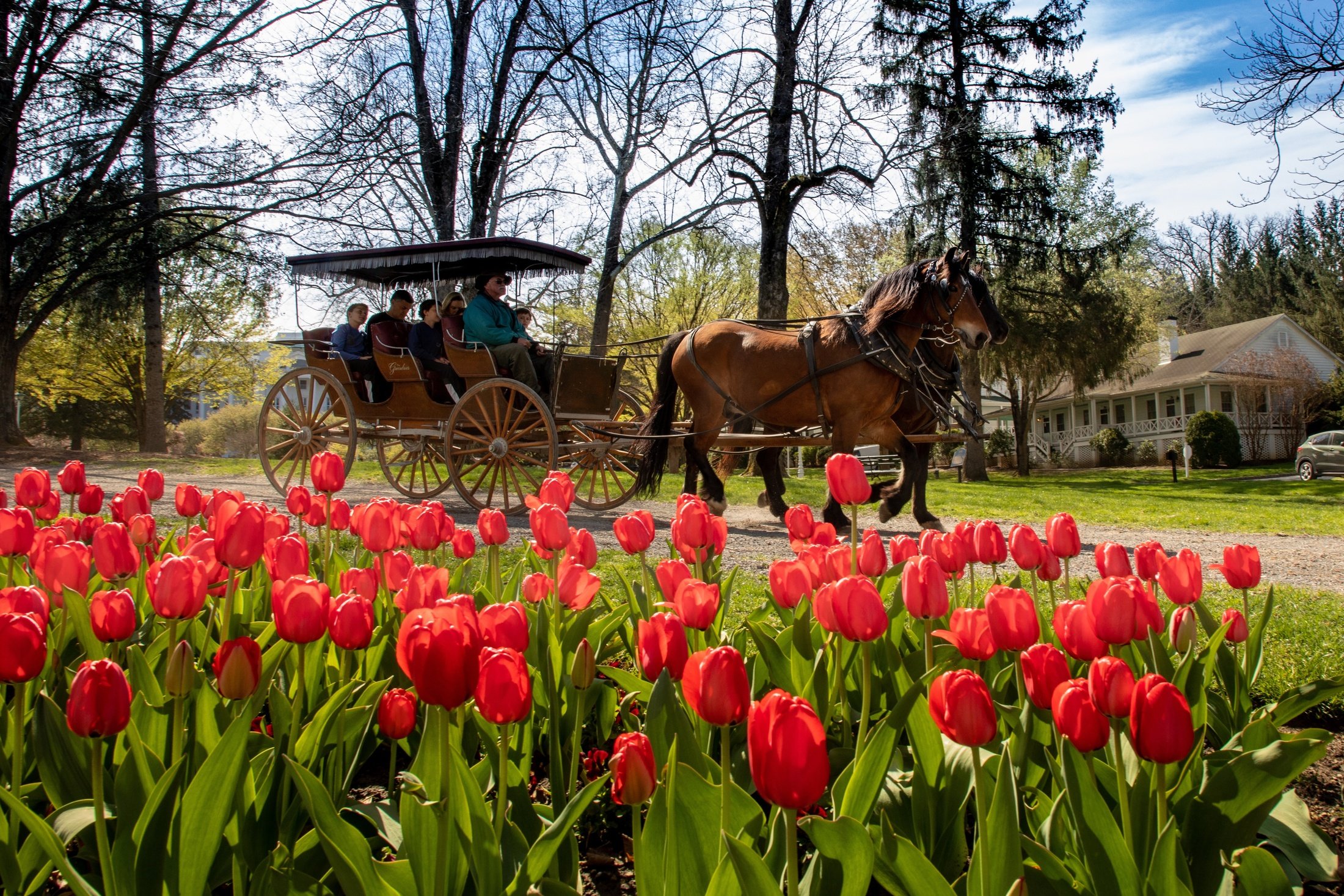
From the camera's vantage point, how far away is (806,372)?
759cm

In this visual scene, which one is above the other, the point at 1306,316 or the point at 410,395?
the point at 1306,316

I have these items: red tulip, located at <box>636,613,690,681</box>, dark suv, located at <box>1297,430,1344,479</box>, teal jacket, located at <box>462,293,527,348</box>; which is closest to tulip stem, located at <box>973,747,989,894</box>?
red tulip, located at <box>636,613,690,681</box>

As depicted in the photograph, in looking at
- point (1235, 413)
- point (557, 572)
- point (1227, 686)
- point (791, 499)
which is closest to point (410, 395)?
point (791, 499)

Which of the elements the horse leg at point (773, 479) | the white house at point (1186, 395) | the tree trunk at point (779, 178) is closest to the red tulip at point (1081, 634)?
the horse leg at point (773, 479)

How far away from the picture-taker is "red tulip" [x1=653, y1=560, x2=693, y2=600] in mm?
1915

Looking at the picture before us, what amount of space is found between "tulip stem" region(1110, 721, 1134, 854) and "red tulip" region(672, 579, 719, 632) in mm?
724

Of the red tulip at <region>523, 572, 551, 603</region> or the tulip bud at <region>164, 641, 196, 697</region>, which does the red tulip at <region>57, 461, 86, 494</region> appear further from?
the tulip bud at <region>164, 641, 196, 697</region>

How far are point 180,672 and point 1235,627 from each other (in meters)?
2.21

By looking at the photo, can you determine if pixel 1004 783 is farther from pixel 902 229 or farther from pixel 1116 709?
pixel 902 229

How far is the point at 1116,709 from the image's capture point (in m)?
1.16

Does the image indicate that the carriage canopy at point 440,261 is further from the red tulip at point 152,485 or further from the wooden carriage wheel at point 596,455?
the red tulip at point 152,485

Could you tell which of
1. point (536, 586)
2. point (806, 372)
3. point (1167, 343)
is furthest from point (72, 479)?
point (1167, 343)

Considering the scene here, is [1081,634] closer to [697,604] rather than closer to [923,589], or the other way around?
[923,589]

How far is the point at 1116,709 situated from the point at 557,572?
1.21m
